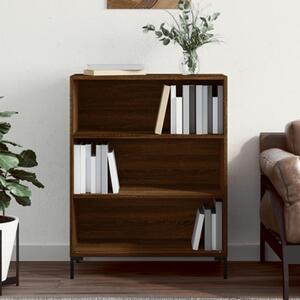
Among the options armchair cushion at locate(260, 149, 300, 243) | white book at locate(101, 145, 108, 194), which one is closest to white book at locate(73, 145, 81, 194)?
white book at locate(101, 145, 108, 194)

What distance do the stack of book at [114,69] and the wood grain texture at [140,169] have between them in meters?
0.17

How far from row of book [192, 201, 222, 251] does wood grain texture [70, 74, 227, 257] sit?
13 centimetres

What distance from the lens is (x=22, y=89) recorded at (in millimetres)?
3955

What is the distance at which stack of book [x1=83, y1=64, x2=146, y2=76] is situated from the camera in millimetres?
3633

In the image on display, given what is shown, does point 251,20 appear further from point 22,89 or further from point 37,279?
point 37,279

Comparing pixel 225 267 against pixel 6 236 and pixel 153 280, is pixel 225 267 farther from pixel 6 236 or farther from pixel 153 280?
pixel 6 236

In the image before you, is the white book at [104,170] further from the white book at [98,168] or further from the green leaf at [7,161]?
the green leaf at [7,161]

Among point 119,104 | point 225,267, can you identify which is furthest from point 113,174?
point 225,267

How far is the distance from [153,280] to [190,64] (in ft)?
3.19

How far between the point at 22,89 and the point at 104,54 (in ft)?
1.40

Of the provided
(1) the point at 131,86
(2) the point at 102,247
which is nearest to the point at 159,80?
(1) the point at 131,86

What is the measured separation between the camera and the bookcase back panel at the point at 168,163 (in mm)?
3951

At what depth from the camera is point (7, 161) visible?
327 centimetres

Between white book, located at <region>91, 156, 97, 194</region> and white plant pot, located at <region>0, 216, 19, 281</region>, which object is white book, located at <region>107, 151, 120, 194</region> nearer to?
white book, located at <region>91, 156, 97, 194</region>
